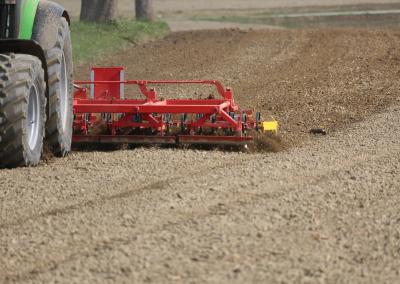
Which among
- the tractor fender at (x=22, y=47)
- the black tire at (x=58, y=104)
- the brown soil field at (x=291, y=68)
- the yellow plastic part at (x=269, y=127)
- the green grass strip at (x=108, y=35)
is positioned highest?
the tractor fender at (x=22, y=47)

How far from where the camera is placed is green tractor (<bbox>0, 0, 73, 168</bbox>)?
26.9 feet

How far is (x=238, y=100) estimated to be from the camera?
14.1m

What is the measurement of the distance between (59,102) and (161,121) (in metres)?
1.05

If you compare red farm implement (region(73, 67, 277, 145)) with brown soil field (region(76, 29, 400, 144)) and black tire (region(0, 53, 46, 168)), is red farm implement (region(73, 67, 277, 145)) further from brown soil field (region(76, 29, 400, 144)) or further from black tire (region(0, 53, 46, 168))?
black tire (region(0, 53, 46, 168))

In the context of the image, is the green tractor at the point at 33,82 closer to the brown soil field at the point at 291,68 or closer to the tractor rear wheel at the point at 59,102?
the tractor rear wheel at the point at 59,102

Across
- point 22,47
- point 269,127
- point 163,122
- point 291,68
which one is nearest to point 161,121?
point 163,122

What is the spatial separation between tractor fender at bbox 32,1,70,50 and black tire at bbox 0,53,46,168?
553 millimetres

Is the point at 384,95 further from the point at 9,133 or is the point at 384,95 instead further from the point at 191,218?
the point at 191,218

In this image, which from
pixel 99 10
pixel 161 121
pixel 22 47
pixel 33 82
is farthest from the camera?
pixel 99 10

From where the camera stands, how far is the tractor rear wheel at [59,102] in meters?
9.24

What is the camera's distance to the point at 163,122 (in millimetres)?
10070

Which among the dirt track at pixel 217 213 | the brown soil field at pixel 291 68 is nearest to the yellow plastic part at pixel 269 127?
the dirt track at pixel 217 213

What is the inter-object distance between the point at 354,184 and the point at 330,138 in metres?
2.80

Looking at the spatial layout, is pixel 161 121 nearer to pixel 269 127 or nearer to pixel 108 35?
pixel 269 127
